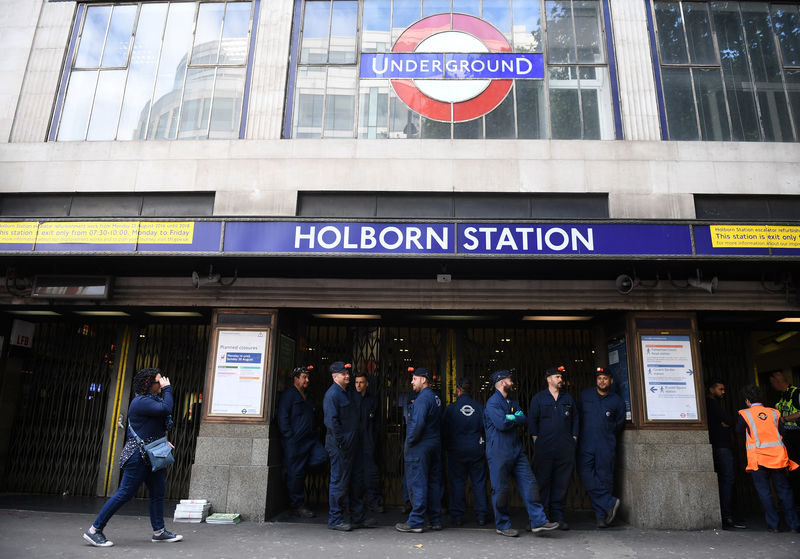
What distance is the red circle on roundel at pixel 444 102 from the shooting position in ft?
31.4

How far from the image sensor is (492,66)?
9820mm

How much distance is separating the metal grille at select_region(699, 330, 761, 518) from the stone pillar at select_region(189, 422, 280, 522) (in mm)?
7597

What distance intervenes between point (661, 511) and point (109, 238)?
8688mm

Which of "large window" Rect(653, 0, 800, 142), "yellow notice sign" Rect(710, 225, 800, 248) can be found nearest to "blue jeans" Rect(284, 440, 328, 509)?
"yellow notice sign" Rect(710, 225, 800, 248)

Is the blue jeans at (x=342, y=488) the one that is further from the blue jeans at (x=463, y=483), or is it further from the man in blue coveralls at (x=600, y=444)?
the man in blue coveralls at (x=600, y=444)

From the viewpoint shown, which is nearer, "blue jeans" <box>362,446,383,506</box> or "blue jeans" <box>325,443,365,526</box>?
"blue jeans" <box>325,443,365,526</box>

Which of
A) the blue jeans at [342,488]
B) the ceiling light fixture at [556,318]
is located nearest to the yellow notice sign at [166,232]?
the blue jeans at [342,488]

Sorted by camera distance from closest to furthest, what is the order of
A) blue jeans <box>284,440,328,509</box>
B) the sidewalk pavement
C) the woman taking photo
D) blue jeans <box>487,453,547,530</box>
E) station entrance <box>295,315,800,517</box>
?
the sidewalk pavement < the woman taking photo < blue jeans <box>487,453,547,530</box> < blue jeans <box>284,440,328,509</box> < station entrance <box>295,315,800,517</box>

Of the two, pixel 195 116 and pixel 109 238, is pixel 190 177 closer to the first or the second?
pixel 195 116

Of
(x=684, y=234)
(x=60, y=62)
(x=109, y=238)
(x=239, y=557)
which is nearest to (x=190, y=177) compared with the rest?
(x=109, y=238)

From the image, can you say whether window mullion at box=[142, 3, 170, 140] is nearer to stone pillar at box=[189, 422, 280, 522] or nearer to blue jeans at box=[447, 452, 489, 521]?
stone pillar at box=[189, 422, 280, 522]

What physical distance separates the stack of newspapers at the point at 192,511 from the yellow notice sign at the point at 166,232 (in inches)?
144

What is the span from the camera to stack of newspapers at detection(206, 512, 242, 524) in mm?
7254

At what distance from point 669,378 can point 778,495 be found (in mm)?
1957
